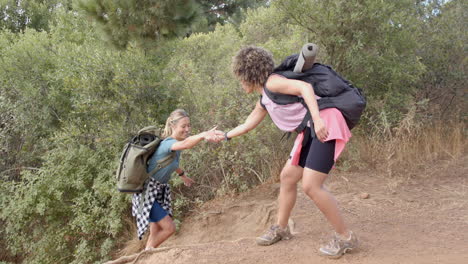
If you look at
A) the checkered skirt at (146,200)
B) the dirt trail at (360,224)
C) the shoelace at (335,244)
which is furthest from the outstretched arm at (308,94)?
the checkered skirt at (146,200)

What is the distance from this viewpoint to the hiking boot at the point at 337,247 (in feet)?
11.2

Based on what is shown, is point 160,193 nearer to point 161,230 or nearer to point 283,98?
point 161,230

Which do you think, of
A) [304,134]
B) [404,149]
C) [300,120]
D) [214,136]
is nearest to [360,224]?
[304,134]

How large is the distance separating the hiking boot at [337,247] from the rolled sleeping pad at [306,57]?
56.9 inches

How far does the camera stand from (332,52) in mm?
7062

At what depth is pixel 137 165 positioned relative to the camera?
13.1 feet

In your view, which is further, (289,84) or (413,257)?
(413,257)

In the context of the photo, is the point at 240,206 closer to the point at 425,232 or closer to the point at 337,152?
the point at 425,232

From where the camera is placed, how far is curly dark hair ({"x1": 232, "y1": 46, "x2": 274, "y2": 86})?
344 cm

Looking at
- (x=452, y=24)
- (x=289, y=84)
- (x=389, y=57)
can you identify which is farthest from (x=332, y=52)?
(x=289, y=84)

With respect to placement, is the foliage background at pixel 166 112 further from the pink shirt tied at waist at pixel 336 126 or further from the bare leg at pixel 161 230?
the pink shirt tied at waist at pixel 336 126

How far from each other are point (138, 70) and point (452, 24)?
615 centimetres

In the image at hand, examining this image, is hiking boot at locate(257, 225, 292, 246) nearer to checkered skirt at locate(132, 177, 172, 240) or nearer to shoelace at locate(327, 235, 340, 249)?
shoelace at locate(327, 235, 340, 249)

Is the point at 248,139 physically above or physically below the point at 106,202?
above
